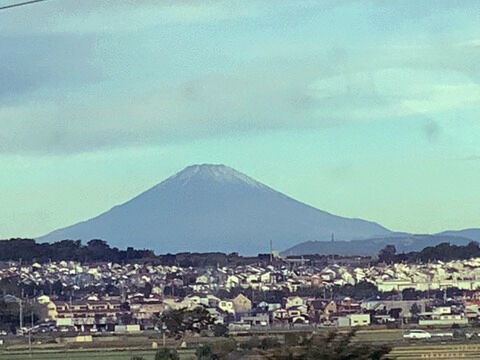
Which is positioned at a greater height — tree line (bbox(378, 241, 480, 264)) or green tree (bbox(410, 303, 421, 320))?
tree line (bbox(378, 241, 480, 264))

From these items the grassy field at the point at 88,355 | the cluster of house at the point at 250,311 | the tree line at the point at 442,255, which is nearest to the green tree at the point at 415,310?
the cluster of house at the point at 250,311

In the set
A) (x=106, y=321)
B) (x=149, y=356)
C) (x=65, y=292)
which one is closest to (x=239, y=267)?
(x=65, y=292)

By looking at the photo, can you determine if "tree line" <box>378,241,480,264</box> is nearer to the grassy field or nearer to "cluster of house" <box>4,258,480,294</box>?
"cluster of house" <box>4,258,480,294</box>

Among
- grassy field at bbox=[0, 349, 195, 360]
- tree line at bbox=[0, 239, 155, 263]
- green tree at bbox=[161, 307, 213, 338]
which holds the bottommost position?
grassy field at bbox=[0, 349, 195, 360]

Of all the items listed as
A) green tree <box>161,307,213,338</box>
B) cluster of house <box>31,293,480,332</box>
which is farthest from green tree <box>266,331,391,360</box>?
cluster of house <box>31,293,480,332</box>

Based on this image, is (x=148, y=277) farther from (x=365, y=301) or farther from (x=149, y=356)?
(x=149, y=356)

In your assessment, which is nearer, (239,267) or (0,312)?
(0,312)

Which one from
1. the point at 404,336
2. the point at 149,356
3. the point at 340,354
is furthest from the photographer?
the point at 404,336

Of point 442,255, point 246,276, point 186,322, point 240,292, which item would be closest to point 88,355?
point 186,322
